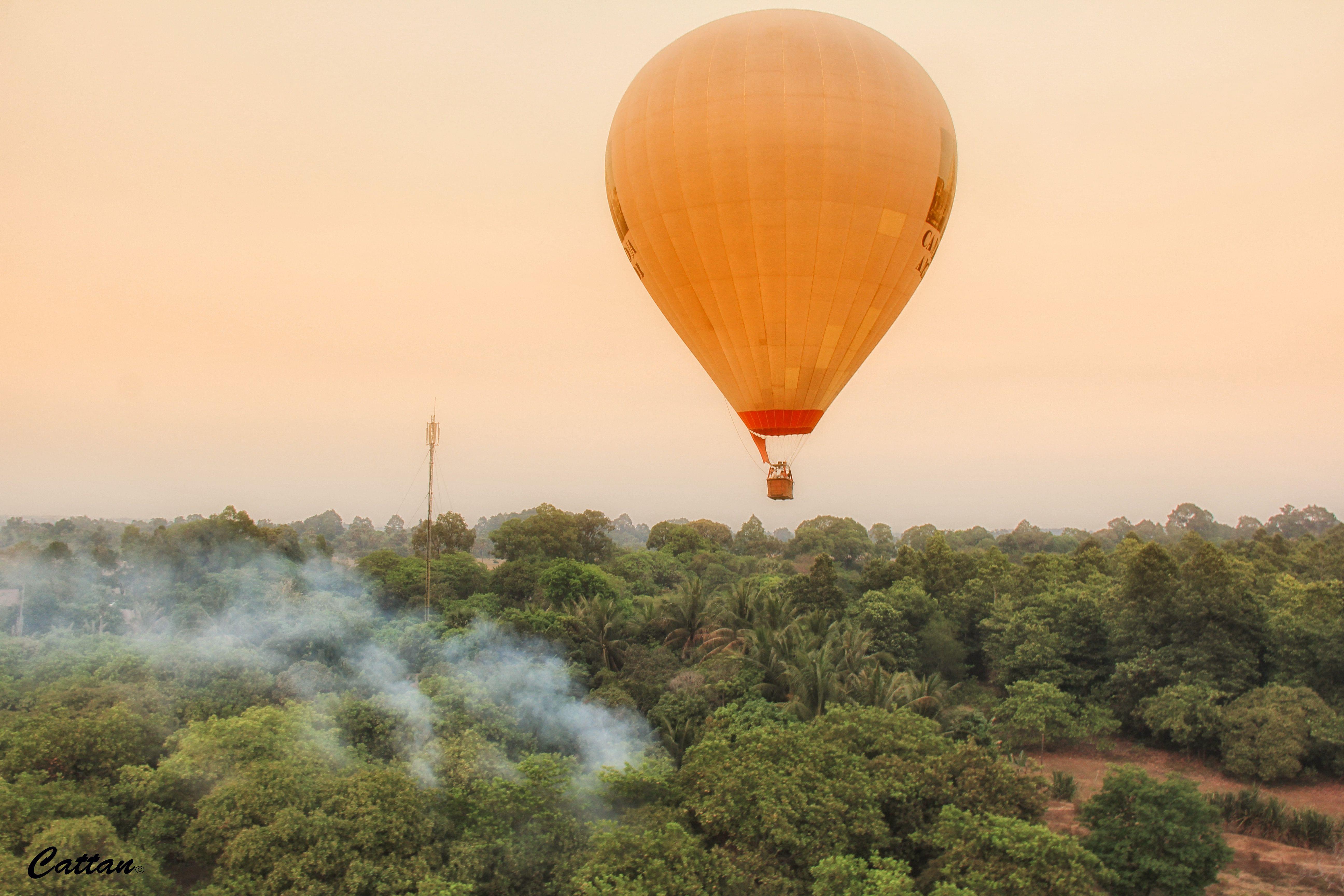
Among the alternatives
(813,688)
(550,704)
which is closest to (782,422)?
(813,688)

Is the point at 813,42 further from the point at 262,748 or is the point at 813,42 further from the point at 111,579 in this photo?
the point at 111,579

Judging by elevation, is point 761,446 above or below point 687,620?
above

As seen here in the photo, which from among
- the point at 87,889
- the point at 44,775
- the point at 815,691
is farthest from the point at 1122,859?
the point at 44,775

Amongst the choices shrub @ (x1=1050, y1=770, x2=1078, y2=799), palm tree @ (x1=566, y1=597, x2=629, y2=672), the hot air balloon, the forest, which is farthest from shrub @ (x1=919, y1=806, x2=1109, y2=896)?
palm tree @ (x1=566, y1=597, x2=629, y2=672)

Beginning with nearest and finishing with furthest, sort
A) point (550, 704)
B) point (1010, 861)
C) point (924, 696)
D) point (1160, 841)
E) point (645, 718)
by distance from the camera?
1. point (1010, 861)
2. point (1160, 841)
3. point (550, 704)
4. point (645, 718)
5. point (924, 696)

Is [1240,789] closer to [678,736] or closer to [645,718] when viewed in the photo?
[678,736]

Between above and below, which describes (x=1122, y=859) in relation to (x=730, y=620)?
below

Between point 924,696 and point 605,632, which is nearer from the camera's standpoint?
point 924,696
